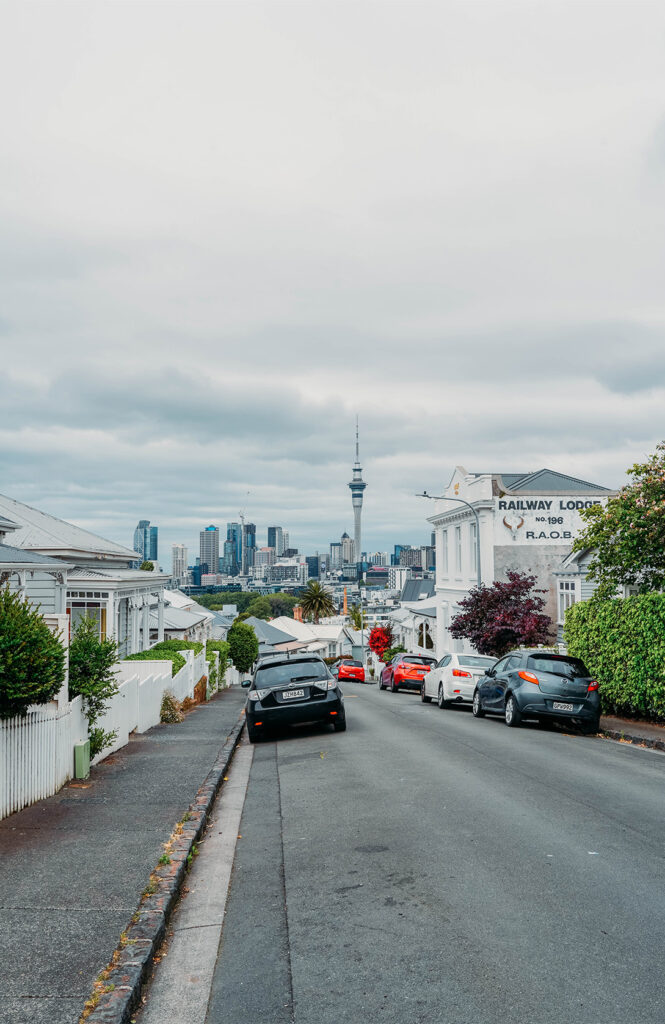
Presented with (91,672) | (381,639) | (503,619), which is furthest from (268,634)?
(91,672)

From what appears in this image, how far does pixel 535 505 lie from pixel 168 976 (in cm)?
3800

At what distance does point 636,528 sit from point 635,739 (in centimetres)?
556

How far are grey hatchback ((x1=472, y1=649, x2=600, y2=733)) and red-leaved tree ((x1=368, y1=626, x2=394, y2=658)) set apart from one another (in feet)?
187

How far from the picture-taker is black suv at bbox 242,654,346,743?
1616 centimetres

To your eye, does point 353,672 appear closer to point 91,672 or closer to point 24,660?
point 91,672

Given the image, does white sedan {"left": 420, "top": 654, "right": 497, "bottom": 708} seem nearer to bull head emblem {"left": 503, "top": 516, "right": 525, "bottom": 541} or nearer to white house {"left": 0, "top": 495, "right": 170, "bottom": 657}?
white house {"left": 0, "top": 495, "right": 170, "bottom": 657}

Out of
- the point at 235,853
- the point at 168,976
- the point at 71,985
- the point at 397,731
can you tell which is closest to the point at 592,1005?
the point at 168,976

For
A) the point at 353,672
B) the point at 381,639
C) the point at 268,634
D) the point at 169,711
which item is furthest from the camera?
the point at 268,634

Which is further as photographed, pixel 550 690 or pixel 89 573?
pixel 89 573

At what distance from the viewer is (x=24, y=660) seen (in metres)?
8.73

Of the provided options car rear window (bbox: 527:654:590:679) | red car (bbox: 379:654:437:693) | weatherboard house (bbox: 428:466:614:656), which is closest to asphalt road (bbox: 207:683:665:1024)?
car rear window (bbox: 527:654:590:679)

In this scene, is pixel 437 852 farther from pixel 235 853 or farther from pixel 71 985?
pixel 71 985

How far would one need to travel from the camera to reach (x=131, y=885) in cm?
636

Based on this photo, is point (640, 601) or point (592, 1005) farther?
point (640, 601)
